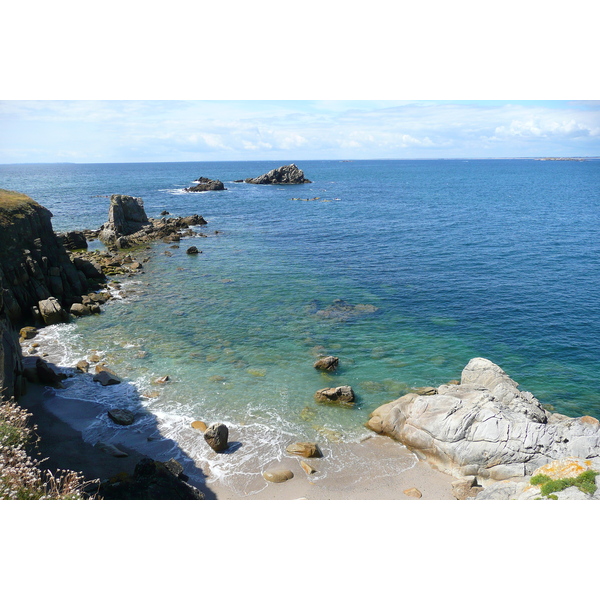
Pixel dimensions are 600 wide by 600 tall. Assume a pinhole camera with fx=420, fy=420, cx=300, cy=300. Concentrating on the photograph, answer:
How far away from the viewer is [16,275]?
119ft

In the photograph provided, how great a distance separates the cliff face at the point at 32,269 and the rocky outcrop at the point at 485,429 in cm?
3008

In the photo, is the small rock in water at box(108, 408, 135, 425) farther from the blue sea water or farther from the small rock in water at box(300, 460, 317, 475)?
the small rock in water at box(300, 460, 317, 475)

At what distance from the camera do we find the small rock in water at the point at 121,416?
2309 centimetres

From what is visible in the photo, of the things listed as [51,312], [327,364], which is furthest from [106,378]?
[327,364]

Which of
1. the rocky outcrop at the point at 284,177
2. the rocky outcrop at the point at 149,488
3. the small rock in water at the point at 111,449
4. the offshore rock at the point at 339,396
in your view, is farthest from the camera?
the rocky outcrop at the point at 284,177

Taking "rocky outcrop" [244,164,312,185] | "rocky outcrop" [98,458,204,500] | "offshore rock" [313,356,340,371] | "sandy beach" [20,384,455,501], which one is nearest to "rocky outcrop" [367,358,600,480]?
"sandy beach" [20,384,455,501]

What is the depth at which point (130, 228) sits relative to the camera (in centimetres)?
6950

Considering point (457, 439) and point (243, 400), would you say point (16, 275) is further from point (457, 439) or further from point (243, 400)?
point (457, 439)

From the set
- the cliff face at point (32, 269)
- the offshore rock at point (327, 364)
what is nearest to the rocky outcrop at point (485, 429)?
the offshore rock at point (327, 364)

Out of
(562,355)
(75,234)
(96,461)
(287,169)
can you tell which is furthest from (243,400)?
(287,169)

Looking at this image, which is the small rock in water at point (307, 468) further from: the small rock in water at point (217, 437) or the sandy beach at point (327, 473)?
the small rock in water at point (217, 437)

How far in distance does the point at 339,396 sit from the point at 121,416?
12344 mm

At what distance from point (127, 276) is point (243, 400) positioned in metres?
30.5

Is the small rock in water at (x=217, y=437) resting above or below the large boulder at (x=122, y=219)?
below
